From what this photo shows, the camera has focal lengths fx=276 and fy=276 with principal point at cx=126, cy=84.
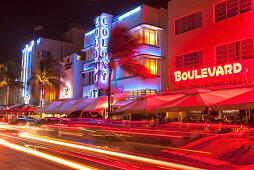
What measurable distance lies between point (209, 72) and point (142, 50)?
9.10 m

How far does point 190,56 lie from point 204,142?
1104 cm

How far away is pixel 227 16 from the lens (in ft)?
64.4

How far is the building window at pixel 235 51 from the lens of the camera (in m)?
18.3

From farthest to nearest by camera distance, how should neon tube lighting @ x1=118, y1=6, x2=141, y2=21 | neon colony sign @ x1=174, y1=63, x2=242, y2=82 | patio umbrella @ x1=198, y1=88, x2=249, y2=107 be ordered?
neon tube lighting @ x1=118, y1=6, x2=141, y2=21 → neon colony sign @ x1=174, y1=63, x2=242, y2=82 → patio umbrella @ x1=198, y1=88, x2=249, y2=107

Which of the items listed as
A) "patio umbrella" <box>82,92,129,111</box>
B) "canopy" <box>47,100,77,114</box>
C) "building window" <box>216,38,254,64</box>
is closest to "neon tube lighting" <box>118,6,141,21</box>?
"patio umbrella" <box>82,92,129,111</box>

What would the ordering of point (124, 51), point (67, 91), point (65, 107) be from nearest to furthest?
point (124, 51) → point (65, 107) → point (67, 91)

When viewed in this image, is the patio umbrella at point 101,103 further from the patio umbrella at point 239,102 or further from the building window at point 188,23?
the patio umbrella at point 239,102

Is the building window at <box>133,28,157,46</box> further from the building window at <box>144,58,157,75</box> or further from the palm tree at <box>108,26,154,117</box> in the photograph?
the building window at <box>144,58,157,75</box>

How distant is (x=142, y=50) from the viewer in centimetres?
2645

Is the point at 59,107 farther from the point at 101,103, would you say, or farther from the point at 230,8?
the point at 230,8

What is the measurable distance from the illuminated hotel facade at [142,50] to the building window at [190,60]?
14.8 feet

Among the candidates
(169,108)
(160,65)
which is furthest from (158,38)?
(169,108)

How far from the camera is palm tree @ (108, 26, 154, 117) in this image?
24391 millimetres

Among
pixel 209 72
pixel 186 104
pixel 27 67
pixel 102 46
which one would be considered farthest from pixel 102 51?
pixel 27 67
